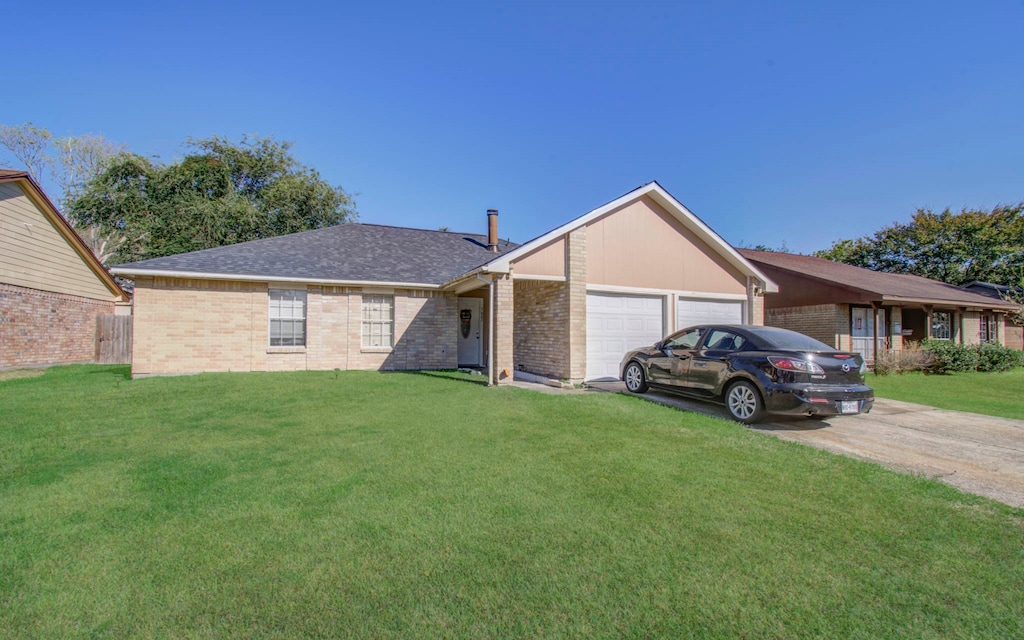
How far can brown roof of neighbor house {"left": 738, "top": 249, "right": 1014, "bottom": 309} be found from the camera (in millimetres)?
16906

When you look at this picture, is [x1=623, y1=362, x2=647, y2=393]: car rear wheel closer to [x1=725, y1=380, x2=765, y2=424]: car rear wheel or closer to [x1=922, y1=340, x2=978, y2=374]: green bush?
[x1=725, y1=380, x2=765, y2=424]: car rear wheel

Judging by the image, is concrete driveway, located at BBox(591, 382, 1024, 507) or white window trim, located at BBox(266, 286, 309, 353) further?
white window trim, located at BBox(266, 286, 309, 353)

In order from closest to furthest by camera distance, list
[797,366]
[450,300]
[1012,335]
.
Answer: [797,366] → [450,300] → [1012,335]

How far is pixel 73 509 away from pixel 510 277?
8.08 meters

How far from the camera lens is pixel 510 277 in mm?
10625

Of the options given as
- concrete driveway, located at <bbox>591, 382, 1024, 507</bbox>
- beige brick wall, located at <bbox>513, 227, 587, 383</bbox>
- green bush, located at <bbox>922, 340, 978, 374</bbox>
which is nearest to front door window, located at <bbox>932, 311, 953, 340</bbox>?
green bush, located at <bbox>922, 340, 978, 374</bbox>

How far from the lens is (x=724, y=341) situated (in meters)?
7.97

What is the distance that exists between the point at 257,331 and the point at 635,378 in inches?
400

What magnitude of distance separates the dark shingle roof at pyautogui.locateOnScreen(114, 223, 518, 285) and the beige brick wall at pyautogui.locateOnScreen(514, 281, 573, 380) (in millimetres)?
1697

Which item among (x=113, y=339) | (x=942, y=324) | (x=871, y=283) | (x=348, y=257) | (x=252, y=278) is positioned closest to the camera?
(x=252, y=278)

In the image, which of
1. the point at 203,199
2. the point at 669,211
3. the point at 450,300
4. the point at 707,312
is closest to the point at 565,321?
the point at 669,211

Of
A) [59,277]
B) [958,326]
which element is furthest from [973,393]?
[59,277]

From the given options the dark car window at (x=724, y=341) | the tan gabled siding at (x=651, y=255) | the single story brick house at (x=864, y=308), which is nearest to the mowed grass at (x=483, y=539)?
the dark car window at (x=724, y=341)

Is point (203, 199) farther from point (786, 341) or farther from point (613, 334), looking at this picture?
point (786, 341)
